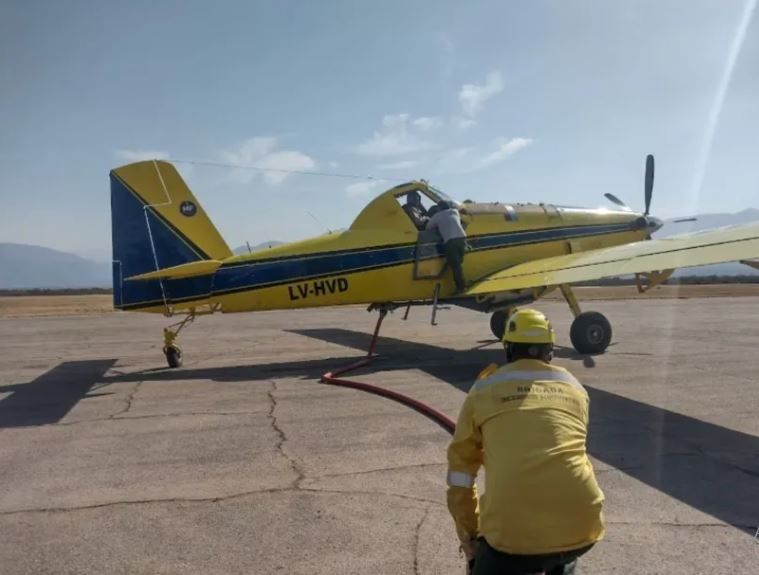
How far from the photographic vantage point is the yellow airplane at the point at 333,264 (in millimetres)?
11281

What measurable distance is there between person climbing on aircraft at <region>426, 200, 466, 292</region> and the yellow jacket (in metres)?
9.86

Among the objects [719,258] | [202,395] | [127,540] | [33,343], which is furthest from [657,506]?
[33,343]

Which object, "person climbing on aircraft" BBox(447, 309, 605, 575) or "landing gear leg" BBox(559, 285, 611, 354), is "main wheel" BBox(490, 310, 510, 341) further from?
"person climbing on aircraft" BBox(447, 309, 605, 575)

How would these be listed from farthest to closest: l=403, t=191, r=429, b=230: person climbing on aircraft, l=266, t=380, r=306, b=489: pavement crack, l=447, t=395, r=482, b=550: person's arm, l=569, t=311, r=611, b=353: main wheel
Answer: l=403, t=191, r=429, b=230: person climbing on aircraft < l=569, t=311, r=611, b=353: main wheel < l=266, t=380, r=306, b=489: pavement crack < l=447, t=395, r=482, b=550: person's arm

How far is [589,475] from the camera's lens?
2.56 m

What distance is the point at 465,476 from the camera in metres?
2.70

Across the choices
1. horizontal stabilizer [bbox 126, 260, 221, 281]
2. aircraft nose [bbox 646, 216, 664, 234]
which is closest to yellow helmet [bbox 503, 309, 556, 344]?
horizontal stabilizer [bbox 126, 260, 221, 281]

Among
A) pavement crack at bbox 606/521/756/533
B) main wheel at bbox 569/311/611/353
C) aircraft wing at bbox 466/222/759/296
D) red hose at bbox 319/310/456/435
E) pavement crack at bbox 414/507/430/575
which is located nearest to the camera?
pavement crack at bbox 414/507/430/575

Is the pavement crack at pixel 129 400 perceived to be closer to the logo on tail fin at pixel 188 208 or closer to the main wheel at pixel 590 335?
the logo on tail fin at pixel 188 208

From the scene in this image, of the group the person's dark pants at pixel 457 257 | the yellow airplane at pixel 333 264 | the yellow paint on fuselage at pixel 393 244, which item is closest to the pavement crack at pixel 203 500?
the yellow airplane at pixel 333 264

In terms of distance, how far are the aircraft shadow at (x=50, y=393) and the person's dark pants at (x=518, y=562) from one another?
677 cm

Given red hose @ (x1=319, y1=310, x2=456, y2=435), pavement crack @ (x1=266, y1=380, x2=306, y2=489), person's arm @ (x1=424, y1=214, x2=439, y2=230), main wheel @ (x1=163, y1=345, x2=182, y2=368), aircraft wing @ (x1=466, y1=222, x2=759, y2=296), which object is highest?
person's arm @ (x1=424, y1=214, x2=439, y2=230)

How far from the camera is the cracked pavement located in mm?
3984

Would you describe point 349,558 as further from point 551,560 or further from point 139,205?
point 139,205
